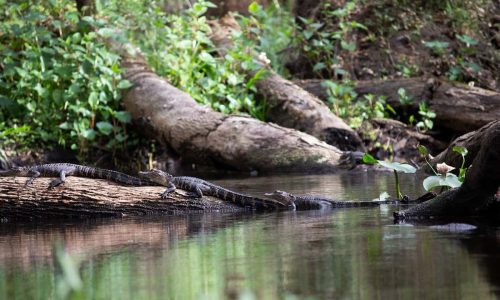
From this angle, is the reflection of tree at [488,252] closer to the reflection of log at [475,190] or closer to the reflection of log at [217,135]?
the reflection of log at [475,190]

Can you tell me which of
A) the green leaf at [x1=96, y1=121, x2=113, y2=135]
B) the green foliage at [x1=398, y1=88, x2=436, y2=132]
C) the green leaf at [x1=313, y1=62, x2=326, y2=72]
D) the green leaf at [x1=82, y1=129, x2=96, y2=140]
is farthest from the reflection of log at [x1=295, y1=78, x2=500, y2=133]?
the green leaf at [x1=82, y1=129, x2=96, y2=140]

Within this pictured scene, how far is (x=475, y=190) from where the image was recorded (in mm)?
7465

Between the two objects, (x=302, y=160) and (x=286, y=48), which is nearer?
(x=302, y=160)

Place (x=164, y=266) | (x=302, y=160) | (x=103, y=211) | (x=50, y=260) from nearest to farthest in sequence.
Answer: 1. (x=164, y=266)
2. (x=50, y=260)
3. (x=103, y=211)
4. (x=302, y=160)

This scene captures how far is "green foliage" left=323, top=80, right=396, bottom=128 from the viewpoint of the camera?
17016 millimetres

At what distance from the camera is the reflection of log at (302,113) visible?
15.3 metres

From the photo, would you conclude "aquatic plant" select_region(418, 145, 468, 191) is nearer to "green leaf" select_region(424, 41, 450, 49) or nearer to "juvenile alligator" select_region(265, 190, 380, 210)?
"juvenile alligator" select_region(265, 190, 380, 210)

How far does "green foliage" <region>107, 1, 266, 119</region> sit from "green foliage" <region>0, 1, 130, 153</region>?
1037 mm

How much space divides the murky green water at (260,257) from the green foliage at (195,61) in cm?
812

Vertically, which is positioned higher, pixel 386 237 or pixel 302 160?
pixel 302 160

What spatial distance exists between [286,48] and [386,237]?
1381 cm

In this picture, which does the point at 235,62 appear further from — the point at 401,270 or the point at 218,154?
the point at 401,270

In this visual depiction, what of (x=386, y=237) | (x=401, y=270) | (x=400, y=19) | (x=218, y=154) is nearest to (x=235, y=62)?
(x=218, y=154)

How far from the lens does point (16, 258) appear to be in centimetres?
679
